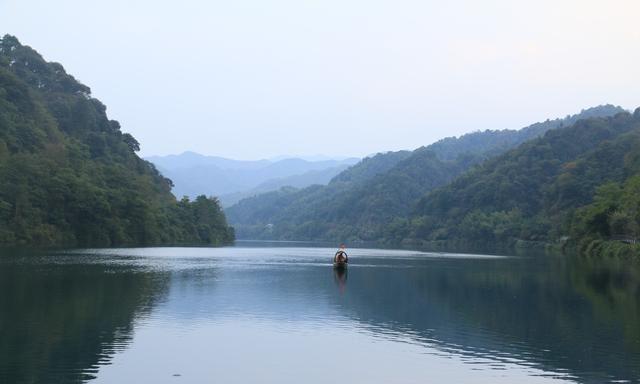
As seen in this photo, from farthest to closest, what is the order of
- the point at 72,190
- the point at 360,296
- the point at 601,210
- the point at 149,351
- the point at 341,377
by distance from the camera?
the point at 72,190
the point at 601,210
the point at 360,296
the point at 149,351
the point at 341,377

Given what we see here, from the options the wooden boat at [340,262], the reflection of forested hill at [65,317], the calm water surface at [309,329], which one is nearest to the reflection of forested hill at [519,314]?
the calm water surface at [309,329]

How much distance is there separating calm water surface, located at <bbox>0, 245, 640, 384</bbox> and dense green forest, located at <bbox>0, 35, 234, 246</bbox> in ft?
198

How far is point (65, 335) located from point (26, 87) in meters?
137

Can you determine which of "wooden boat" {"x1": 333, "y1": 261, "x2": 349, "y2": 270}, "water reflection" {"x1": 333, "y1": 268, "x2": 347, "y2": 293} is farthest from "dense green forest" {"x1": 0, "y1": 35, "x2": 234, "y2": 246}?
"water reflection" {"x1": 333, "y1": 268, "x2": 347, "y2": 293}

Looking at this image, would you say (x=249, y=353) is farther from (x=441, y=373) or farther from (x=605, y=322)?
(x=605, y=322)

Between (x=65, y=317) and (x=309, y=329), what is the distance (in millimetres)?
11885

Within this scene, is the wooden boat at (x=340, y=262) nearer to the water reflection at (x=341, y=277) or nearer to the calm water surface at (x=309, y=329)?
the water reflection at (x=341, y=277)

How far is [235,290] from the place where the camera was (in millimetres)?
53688

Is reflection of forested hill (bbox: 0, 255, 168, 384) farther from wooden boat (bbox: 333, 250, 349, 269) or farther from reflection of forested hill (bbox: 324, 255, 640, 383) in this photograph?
wooden boat (bbox: 333, 250, 349, 269)

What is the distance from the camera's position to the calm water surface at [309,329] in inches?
1017

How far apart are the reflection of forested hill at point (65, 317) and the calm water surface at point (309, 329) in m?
0.08

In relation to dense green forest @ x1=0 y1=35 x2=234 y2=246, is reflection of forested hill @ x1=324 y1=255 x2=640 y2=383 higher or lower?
lower

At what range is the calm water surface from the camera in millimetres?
25844

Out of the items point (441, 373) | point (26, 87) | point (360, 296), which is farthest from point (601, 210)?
point (26, 87)
